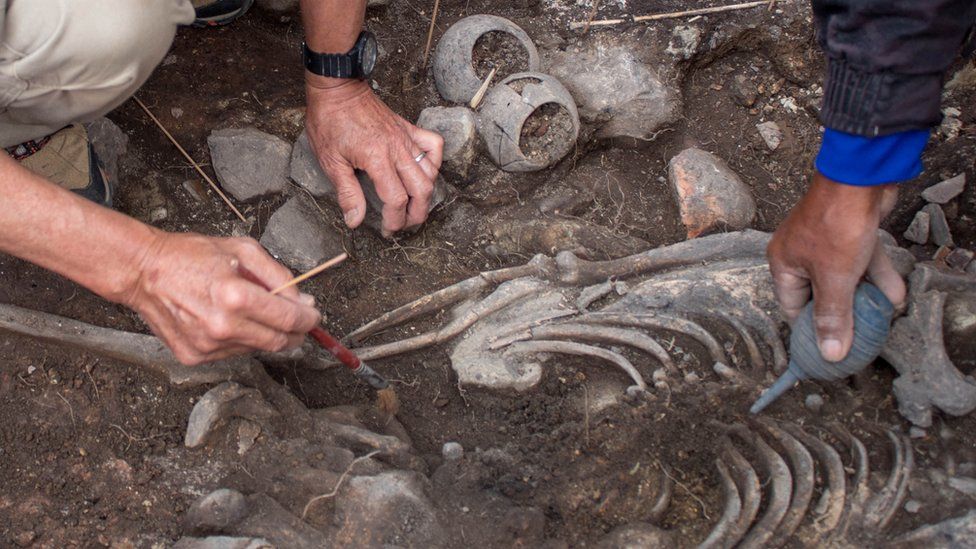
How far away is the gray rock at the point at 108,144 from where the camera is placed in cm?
273

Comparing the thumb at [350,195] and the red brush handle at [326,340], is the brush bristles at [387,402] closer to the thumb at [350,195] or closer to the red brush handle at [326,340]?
the red brush handle at [326,340]

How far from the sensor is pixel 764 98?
3246mm

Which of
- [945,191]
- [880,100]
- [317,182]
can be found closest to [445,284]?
[317,182]

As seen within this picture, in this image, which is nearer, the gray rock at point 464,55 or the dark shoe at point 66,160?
the dark shoe at point 66,160

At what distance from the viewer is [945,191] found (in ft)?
8.91

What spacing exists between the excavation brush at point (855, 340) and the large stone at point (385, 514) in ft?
2.95

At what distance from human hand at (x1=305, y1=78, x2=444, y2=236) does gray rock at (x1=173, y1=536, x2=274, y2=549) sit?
1.11 m

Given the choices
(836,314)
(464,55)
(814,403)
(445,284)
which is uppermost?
(836,314)

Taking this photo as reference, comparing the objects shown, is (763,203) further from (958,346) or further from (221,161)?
(221,161)

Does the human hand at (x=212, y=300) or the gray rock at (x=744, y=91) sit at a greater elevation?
the human hand at (x=212, y=300)

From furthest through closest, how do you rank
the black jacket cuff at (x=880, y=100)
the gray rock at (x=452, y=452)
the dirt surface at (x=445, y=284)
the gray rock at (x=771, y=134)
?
the gray rock at (x=771, y=134), the gray rock at (x=452, y=452), the dirt surface at (x=445, y=284), the black jacket cuff at (x=880, y=100)

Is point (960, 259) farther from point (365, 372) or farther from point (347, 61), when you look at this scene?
point (347, 61)

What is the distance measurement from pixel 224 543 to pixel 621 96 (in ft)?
6.77

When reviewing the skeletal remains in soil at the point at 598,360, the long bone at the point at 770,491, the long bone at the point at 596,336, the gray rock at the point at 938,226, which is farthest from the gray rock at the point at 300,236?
the gray rock at the point at 938,226
